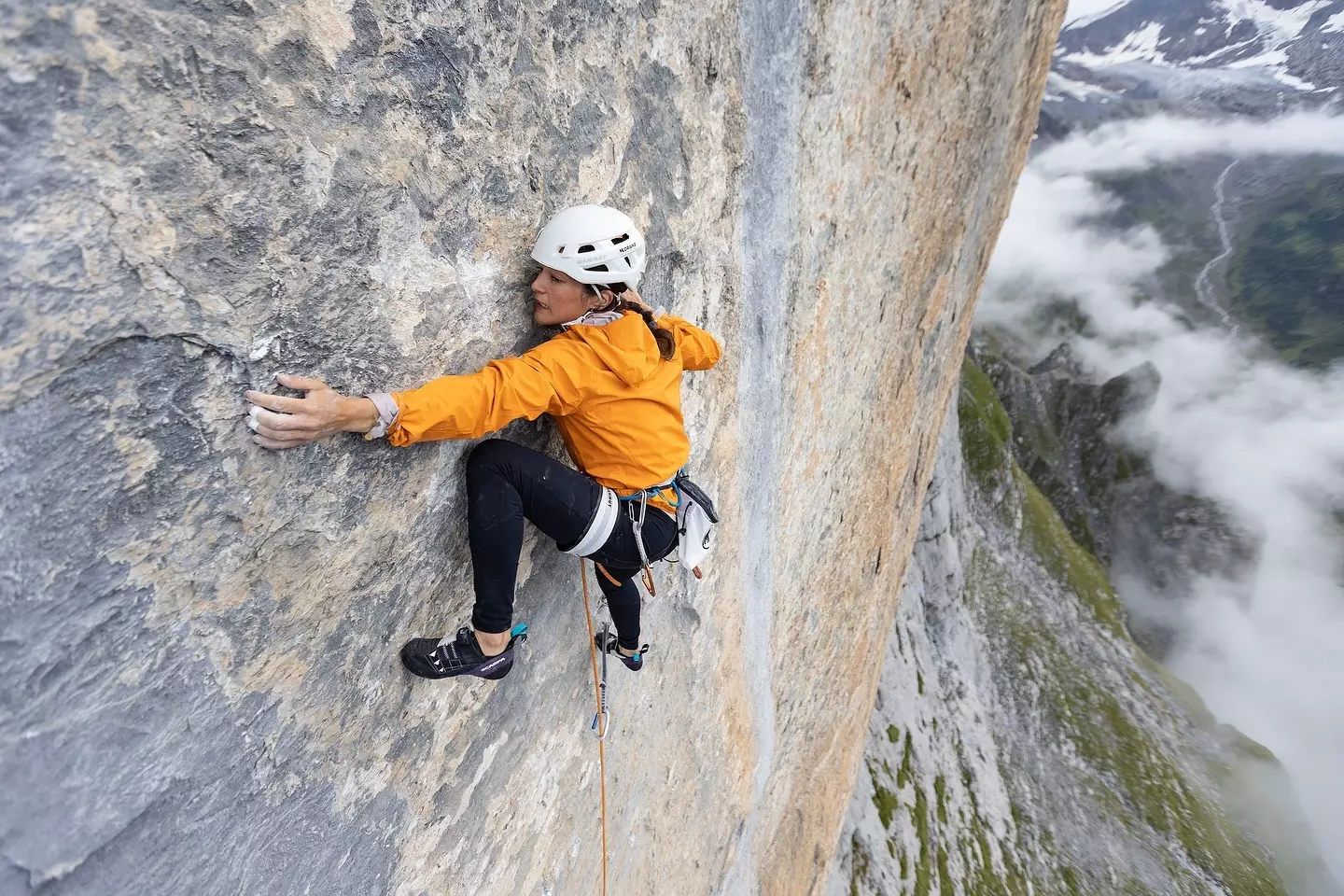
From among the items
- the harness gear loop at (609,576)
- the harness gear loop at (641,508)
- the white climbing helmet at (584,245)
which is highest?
the white climbing helmet at (584,245)

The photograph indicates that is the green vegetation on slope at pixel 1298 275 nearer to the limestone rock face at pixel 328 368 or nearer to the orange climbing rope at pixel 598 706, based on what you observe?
the limestone rock face at pixel 328 368

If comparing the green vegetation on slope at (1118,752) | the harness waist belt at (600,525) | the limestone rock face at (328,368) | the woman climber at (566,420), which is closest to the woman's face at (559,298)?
the woman climber at (566,420)

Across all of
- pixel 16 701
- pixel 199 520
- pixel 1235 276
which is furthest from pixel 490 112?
pixel 1235 276

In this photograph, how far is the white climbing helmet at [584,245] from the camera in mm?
3436

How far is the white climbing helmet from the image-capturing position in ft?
11.3

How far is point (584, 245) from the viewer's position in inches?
136

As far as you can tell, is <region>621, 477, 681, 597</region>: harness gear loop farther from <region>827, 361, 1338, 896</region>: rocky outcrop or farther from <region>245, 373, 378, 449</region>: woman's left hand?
<region>827, 361, 1338, 896</region>: rocky outcrop

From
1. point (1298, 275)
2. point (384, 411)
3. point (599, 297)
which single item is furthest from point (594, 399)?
point (1298, 275)

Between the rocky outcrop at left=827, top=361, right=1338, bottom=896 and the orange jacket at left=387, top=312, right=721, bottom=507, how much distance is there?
21848mm

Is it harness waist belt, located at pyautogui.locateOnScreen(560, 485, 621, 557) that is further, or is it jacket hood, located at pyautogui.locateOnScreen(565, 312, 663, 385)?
harness waist belt, located at pyautogui.locateOnScreen(560, 485, 621, 557)

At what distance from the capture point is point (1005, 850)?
34188 mm

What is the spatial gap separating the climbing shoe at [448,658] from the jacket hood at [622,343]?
1544 millimetres

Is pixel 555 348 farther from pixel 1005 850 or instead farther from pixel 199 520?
pixel 1005 850

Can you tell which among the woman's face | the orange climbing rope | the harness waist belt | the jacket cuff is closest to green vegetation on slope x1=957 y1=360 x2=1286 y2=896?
the orange climbing rope
